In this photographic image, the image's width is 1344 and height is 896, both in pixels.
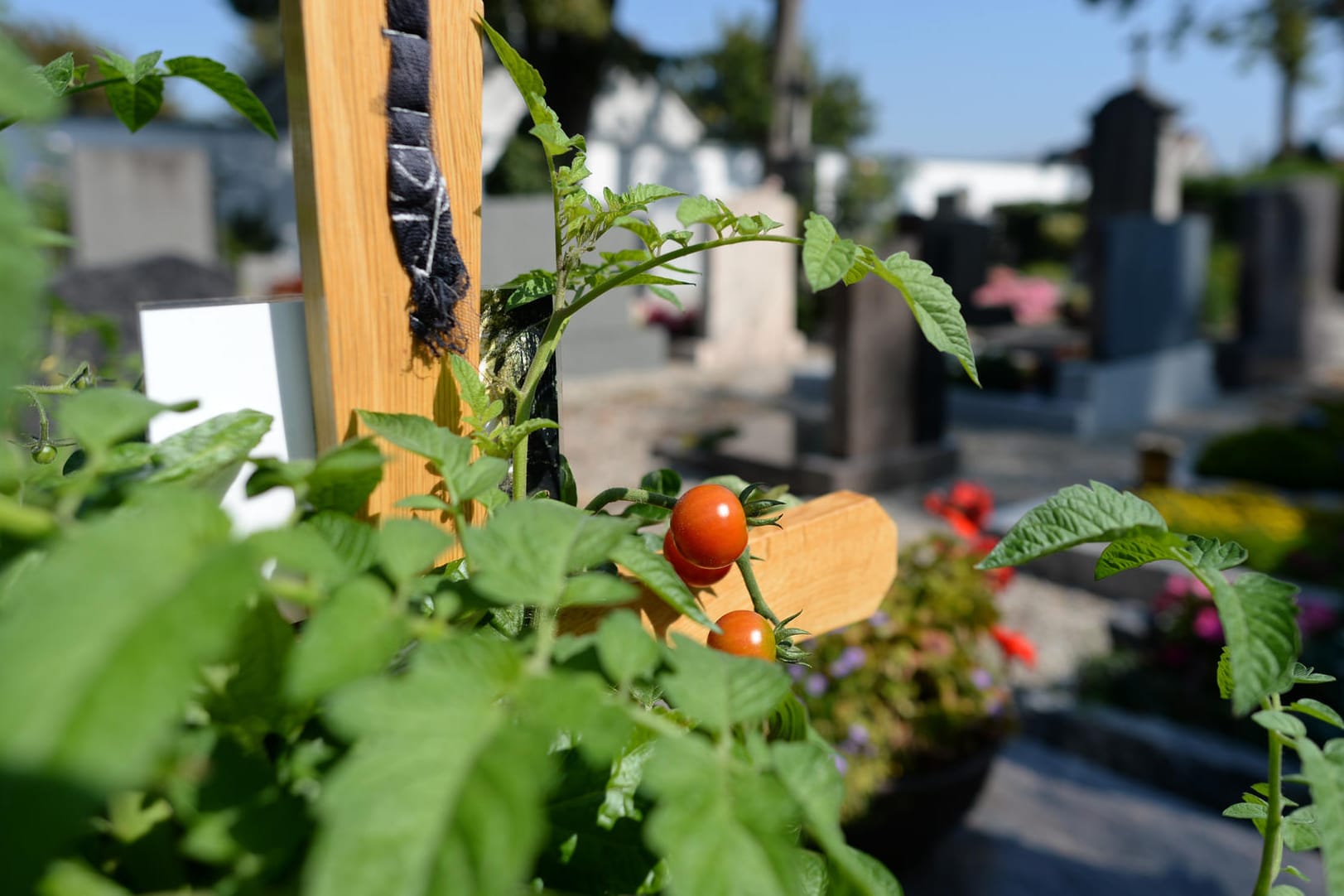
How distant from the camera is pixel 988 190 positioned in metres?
39.5

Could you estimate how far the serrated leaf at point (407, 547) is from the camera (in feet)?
1.31

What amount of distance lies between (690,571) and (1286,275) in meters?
11.1

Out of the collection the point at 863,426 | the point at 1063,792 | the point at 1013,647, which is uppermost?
the point at 863,426

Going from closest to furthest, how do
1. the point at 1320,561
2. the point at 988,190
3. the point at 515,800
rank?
the point at 515,800, the point at 1320,561, the point at 988,190

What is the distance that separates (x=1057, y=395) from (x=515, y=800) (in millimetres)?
8724

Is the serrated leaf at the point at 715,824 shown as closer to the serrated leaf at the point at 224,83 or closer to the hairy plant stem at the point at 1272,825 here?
the hairy plant stem at the point at 1272,825

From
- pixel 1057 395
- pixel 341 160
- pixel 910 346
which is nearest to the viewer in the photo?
pixel 341 160

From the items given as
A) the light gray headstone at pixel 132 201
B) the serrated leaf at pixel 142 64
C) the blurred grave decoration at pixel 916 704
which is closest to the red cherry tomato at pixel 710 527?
the serrated leaf at pixel 142 64

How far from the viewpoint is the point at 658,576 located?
0.48m

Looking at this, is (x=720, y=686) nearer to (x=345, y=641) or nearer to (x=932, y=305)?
(x=345, y=641)

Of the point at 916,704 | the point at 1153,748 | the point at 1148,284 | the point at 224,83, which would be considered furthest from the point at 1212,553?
the point at 1148,284

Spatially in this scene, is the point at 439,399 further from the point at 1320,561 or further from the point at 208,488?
the point at 1320,561

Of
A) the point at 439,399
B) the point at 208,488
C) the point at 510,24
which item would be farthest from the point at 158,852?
the point at 510,24

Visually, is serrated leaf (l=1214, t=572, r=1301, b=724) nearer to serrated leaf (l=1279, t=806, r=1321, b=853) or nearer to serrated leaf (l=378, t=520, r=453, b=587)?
serrated leaf (l=1279, t=806, r=1321, b=853)
